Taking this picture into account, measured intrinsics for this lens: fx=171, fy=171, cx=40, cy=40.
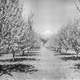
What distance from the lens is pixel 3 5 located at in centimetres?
1312

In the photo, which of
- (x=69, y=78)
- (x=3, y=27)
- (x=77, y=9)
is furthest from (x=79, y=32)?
(x=3, y=27)

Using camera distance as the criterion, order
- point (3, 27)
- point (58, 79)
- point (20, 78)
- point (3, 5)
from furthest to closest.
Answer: point (3, 5) → point (3, 27) → point (20, 78) → point (58, 79)

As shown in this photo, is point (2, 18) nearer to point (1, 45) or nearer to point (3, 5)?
point (3, 5)

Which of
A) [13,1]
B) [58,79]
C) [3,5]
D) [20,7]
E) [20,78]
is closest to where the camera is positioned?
[58,79]

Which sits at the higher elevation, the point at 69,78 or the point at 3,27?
the point at 3,27

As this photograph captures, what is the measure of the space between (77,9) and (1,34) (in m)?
6.39

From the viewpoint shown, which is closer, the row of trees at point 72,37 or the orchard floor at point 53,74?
the orchard floor at point 53,74

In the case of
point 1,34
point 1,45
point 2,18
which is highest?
point 2,18

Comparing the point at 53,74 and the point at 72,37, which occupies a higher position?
the point at 72,37

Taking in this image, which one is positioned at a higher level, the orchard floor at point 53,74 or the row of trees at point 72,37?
the row of trees at point 72,37

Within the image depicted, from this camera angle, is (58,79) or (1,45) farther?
(1,45)

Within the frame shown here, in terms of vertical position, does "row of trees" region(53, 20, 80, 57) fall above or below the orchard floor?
above

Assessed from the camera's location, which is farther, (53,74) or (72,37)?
(72,37)

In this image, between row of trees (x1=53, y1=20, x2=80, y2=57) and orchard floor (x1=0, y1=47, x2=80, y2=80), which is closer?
orchard floor (x1=0, y1=47, x2=80, y2=80)
